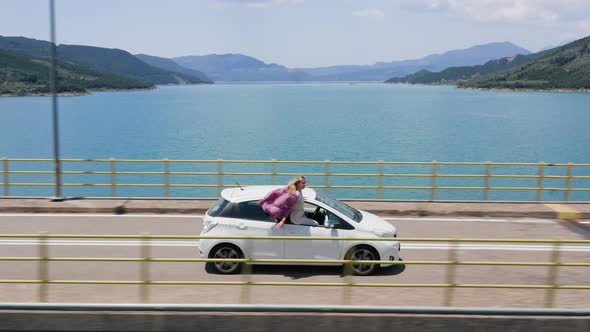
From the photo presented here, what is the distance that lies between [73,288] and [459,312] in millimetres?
5558

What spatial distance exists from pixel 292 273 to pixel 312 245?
2.28ft

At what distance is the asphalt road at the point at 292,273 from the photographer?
327 inches

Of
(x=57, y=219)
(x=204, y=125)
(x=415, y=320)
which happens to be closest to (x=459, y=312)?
(x=415, y=320)

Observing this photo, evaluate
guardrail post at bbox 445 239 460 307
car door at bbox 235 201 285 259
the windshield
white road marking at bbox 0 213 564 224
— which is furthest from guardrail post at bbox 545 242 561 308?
white road marking at bbox 0 213 564 224

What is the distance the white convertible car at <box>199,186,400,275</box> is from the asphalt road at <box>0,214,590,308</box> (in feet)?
1.17

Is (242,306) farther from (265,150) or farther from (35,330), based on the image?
(265,150)

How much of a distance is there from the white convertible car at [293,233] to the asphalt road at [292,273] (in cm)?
36

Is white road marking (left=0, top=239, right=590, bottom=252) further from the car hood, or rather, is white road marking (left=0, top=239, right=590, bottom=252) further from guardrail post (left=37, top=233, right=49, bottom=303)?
guardrail post (left=37, top=233, right=49, bottom=303)

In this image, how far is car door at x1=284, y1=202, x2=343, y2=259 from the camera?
391 inches

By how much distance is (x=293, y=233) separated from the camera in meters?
10.4

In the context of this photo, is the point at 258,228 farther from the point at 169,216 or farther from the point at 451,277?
the point at 169,216

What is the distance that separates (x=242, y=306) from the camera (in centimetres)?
793

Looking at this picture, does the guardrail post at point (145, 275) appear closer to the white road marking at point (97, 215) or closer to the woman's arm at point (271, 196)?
the woman's arm at point (271, 196)

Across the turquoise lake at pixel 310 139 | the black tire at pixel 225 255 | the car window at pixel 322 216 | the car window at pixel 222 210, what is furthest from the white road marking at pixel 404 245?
the turquoise lake at pixel 310 139
